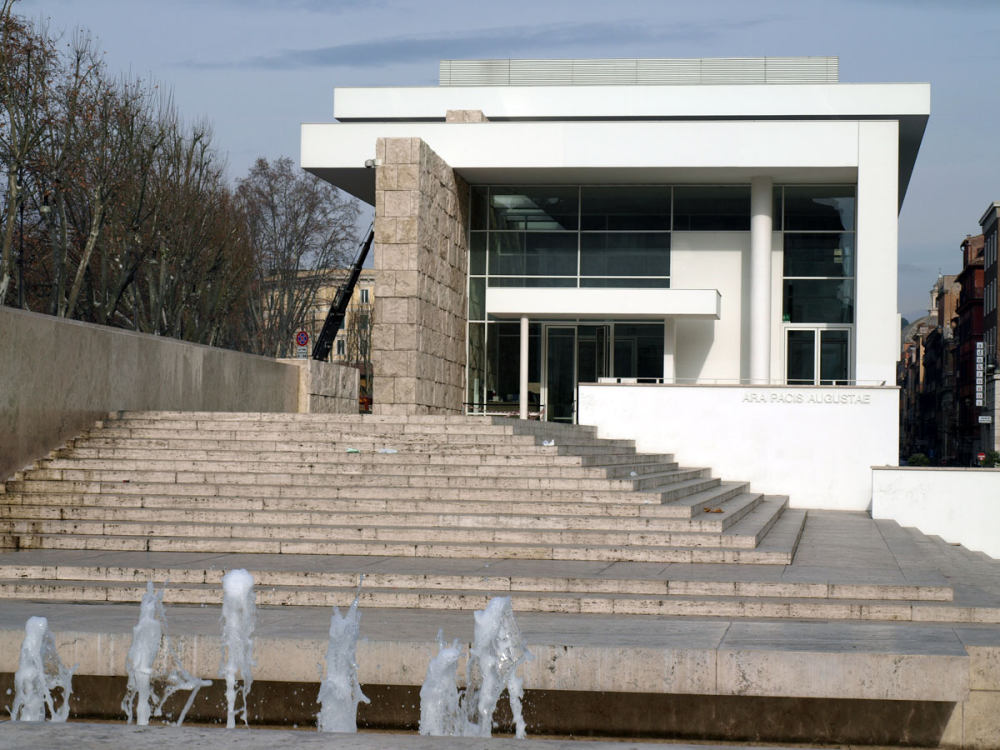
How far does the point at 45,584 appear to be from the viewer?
34.7 ft

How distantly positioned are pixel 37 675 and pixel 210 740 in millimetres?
4045

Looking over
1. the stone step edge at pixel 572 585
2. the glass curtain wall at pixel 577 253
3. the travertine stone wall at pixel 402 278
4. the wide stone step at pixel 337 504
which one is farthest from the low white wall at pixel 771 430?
the stone step edge at pixel 572 585

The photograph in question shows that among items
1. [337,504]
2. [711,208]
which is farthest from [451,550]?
[711,208]

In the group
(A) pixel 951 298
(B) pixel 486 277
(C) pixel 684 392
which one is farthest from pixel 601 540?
(A) pixel 951 298

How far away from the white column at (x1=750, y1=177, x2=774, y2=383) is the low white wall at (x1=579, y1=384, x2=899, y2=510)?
4977 millimetres

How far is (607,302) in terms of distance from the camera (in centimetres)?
2920

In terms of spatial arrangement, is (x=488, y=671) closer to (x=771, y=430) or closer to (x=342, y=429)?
(x=342, y=429)

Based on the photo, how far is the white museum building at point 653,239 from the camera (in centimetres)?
2780

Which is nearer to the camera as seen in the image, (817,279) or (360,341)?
(817,279)

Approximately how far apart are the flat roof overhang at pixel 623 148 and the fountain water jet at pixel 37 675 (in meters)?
21.4

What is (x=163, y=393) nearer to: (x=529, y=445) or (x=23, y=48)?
(x=529, y=445)

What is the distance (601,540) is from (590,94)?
2199cm

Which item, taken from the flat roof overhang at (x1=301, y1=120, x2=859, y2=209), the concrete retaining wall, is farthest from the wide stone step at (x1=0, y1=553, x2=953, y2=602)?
the flat roof overhang at (x1=301, y1=120, x2=859, y2=209)

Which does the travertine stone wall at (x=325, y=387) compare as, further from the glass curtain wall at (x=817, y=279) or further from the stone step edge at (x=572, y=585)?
the stone step edge at (x=572, y=585)
